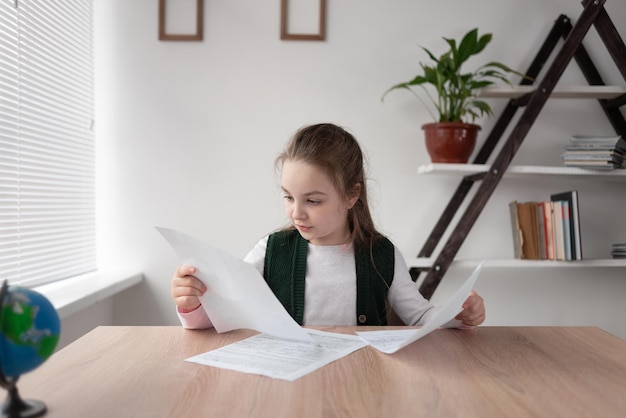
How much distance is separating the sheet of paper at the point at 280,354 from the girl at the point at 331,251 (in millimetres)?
393

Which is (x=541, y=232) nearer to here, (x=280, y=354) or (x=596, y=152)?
(x=596, y=152)

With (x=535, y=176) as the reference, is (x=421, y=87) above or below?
above

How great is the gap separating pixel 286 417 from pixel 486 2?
239 cm

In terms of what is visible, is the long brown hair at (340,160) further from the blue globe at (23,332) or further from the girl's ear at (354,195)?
the blue globe at (23,332)

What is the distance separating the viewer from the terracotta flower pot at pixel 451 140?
2.29 metres

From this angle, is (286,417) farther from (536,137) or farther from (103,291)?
(536,137)

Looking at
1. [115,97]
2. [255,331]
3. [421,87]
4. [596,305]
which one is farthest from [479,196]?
[115,97]

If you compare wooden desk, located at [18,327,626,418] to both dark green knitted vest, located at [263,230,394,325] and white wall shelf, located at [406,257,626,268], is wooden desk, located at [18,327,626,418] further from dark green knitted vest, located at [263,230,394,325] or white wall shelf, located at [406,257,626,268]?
white wall shelf, located at [406,257,626,268]

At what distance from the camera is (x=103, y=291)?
2.05 m

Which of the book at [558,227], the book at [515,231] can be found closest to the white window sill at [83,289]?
the book at [515,231]

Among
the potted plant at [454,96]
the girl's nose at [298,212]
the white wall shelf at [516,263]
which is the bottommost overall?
the white wall shelf at [516,263]

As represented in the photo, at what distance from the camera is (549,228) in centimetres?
230

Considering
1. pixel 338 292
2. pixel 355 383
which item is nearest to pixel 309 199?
pixel 338 292

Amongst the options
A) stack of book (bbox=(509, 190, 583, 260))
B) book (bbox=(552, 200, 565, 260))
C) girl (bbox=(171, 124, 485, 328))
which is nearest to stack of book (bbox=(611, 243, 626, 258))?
stack of book (bbox=(509, 190, 583, 260))
